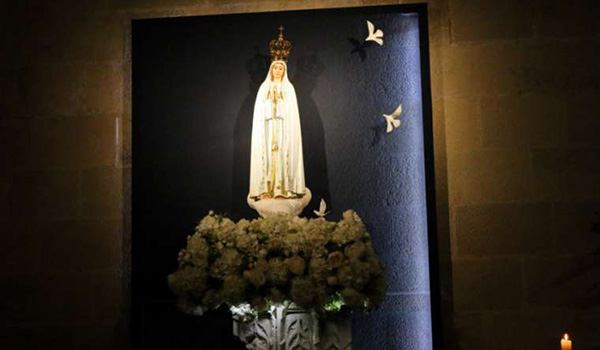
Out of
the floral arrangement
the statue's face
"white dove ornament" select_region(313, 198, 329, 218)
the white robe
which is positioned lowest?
the floral arrangement

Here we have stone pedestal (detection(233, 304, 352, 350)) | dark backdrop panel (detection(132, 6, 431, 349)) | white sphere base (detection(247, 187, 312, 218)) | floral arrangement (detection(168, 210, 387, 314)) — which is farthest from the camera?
dark backdrop panel (detection(132, 6, 431, 349))

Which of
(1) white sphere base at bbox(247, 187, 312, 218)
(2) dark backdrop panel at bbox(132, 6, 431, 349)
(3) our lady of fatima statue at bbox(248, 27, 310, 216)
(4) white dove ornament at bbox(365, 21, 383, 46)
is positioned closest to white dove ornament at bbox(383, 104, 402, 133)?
(2) dark backdrop panel at bbox(132, 6, 431, 349)

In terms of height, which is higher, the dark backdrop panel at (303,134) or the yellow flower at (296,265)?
the dark backdrop panel at (303,134)

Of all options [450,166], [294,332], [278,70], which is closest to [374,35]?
[278,70]

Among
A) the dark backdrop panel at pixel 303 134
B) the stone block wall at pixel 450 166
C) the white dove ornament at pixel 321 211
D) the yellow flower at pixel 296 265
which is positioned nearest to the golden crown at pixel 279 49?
the dark backdrop panel at pixel 303 134

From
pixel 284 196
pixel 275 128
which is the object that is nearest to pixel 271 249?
pixel 284 196

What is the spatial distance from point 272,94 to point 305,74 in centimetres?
40

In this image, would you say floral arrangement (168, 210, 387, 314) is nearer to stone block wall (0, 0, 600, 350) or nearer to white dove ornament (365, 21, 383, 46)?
stone block wall (0, 0, 600, 350)

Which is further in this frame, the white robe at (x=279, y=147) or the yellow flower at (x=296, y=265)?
the white robe at (x=279, y=147)

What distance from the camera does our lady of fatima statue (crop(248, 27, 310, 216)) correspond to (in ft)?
14.0

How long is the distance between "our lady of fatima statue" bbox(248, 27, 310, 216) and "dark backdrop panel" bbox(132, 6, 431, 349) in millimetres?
269

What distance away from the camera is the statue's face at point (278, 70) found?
14.3ft

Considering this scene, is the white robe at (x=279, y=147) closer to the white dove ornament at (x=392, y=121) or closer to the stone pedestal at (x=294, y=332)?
the white dove ornament at (x=392, y=121)

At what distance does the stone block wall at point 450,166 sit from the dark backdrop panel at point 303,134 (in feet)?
0.40
